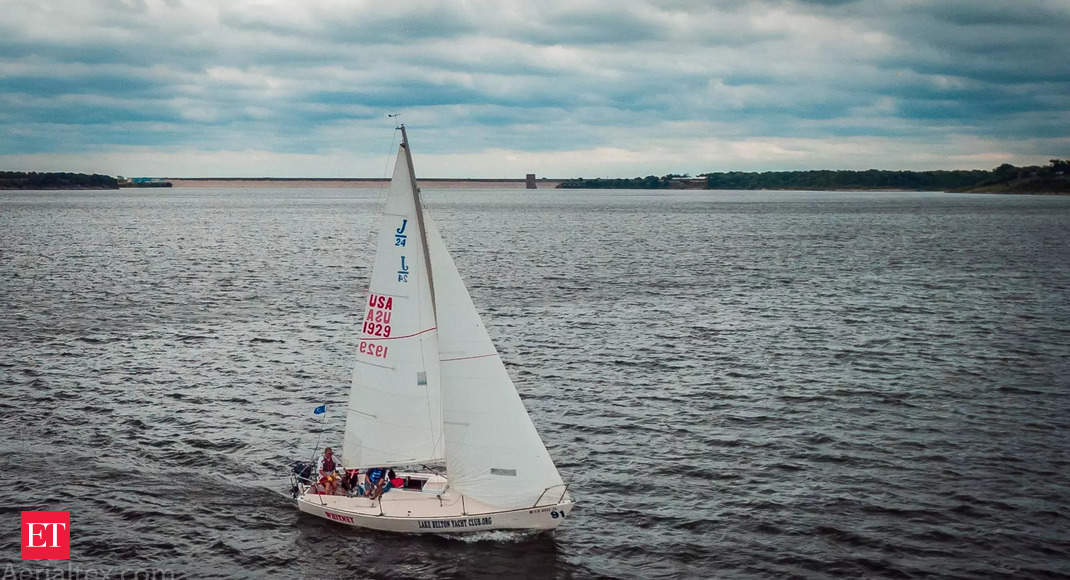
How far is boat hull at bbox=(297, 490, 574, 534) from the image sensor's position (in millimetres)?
26969

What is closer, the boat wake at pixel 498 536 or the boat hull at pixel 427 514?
the boat hull at pixel 427 514

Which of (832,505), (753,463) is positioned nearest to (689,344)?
(753,463)

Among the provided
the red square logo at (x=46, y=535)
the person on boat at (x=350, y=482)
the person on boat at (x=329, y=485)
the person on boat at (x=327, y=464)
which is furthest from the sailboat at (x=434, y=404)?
the red square logo at (x=46, y=535)

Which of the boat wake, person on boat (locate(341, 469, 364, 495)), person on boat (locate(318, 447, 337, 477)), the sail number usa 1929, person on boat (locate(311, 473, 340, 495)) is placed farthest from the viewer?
person on boat (locate(318, 447, 337, 477))

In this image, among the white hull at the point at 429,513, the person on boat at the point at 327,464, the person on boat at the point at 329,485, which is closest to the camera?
the white hull at the point at 429,513

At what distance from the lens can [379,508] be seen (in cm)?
2820

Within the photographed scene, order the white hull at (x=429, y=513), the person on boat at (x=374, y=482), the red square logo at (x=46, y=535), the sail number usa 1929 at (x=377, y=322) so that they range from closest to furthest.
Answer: the white hull at (x=429, y=513) → the sail number usa 1929 at (x=377, y=322) → the red square logo at (x=46, y=535) → the person on boat at (x=374, y=482)

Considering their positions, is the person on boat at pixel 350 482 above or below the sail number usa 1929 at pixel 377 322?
below

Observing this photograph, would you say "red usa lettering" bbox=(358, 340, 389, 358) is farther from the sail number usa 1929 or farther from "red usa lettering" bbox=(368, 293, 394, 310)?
"red usa lettering" bbox=(368, 293, 394, 310)

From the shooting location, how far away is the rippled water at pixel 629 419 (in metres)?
27.7

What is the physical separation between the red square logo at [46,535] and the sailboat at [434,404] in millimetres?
8617

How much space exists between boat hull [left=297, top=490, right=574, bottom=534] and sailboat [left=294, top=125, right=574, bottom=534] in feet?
0.12

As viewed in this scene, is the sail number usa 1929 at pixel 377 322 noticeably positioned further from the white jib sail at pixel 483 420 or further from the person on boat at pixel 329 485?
the person on boat at pixel 329 485

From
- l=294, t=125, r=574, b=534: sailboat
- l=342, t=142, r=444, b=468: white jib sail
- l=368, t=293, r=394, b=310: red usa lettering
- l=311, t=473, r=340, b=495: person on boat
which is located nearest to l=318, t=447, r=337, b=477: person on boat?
l=311, t=473, r=340, b=495: person on boat
